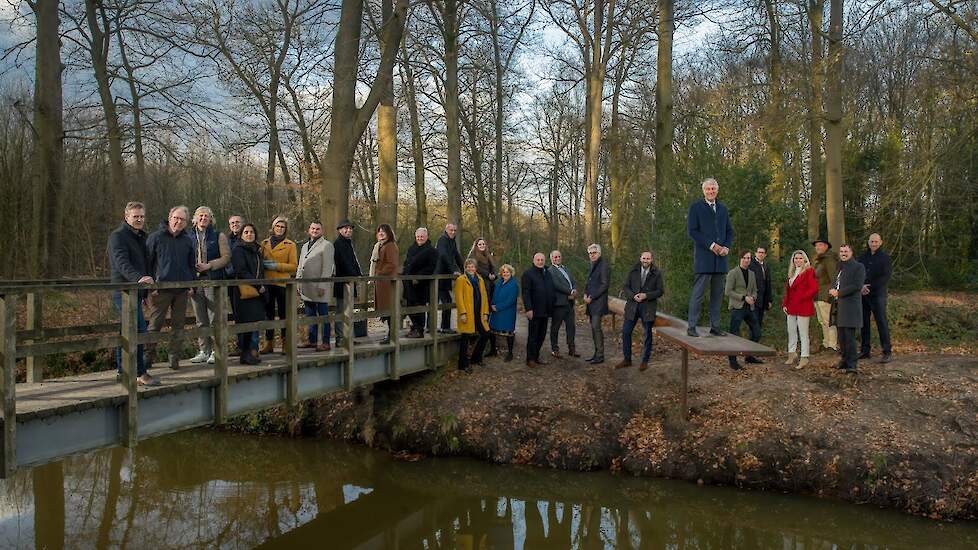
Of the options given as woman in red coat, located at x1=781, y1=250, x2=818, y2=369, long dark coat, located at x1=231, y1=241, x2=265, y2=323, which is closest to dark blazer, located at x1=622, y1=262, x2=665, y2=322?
woman in red coat, located at x1=781, y1=250, x2=818, y2=369

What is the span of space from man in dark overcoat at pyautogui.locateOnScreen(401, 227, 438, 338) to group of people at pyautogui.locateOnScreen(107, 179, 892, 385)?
16mm

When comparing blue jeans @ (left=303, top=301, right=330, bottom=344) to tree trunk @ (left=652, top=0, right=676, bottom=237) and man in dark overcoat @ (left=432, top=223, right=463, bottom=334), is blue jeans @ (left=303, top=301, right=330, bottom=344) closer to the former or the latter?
man in dark overcoat @ (left=432, top=223, right=463, bottom=334)

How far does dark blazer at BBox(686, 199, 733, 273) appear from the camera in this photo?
803 cm

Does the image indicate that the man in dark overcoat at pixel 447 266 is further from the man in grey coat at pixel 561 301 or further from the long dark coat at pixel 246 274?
the long dark coat at pixel 246 274

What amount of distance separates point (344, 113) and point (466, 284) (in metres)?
3.94

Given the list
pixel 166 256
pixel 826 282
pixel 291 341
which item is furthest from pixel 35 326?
pixel 826 282

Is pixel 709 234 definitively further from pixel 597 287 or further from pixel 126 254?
pixel 126 254

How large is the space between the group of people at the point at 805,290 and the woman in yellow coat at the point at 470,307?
3014 millimetres

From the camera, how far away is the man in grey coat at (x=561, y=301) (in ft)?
36.7

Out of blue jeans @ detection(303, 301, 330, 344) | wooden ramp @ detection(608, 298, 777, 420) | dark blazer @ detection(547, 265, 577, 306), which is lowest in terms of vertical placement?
wooden ramp @ detection(608, 298, 777, 420)

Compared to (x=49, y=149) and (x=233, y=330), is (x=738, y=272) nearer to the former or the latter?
(x=233, y=330)

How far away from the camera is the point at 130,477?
9812mm

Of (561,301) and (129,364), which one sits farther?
(561,301)

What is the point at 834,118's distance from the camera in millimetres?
12758
